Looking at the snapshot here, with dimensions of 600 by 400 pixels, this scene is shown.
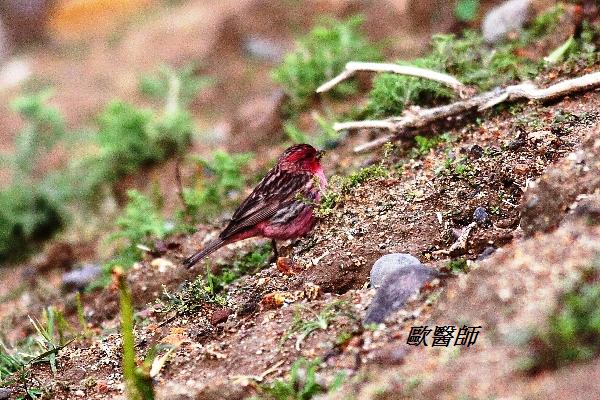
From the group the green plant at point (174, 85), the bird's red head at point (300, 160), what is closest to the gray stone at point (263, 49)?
the green plant at point (174, 85)

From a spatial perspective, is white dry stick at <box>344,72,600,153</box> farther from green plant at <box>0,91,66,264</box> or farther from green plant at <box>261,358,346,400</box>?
green plant at <box>0,91,66,264</box>

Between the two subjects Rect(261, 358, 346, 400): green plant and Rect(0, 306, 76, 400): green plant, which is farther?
Rect(0, 306, 76, 400): green plant

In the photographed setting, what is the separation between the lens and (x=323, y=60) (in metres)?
7.45

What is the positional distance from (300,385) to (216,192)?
3126 millimetres

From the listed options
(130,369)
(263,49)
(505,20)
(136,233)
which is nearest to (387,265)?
(130,369)

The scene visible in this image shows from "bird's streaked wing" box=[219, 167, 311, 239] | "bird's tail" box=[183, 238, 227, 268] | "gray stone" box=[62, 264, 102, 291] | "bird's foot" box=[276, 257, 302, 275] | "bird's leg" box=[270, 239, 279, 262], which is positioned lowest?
"gray stone" box=[62, 264, 102, 291]

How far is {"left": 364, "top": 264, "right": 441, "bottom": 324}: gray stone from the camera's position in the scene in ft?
13.0

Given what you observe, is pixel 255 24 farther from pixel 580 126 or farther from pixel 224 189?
pixel 580 126

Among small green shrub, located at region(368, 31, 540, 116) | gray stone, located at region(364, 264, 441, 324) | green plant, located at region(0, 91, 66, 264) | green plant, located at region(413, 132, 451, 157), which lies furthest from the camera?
green plant, located at region(0, 91, 66, 264)

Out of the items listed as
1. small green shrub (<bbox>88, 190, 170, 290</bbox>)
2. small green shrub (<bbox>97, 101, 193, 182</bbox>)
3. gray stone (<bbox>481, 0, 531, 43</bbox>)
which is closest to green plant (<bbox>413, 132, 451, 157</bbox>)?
gray stone (<bbox>481, 0, 531, 43</bbox>)

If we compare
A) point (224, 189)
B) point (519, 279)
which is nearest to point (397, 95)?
point (224, 189)

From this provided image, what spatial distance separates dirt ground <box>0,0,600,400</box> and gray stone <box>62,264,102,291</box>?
0.31ft

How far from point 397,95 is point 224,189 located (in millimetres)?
1670

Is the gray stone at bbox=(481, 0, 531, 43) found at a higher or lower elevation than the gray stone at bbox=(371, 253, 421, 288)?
higher
